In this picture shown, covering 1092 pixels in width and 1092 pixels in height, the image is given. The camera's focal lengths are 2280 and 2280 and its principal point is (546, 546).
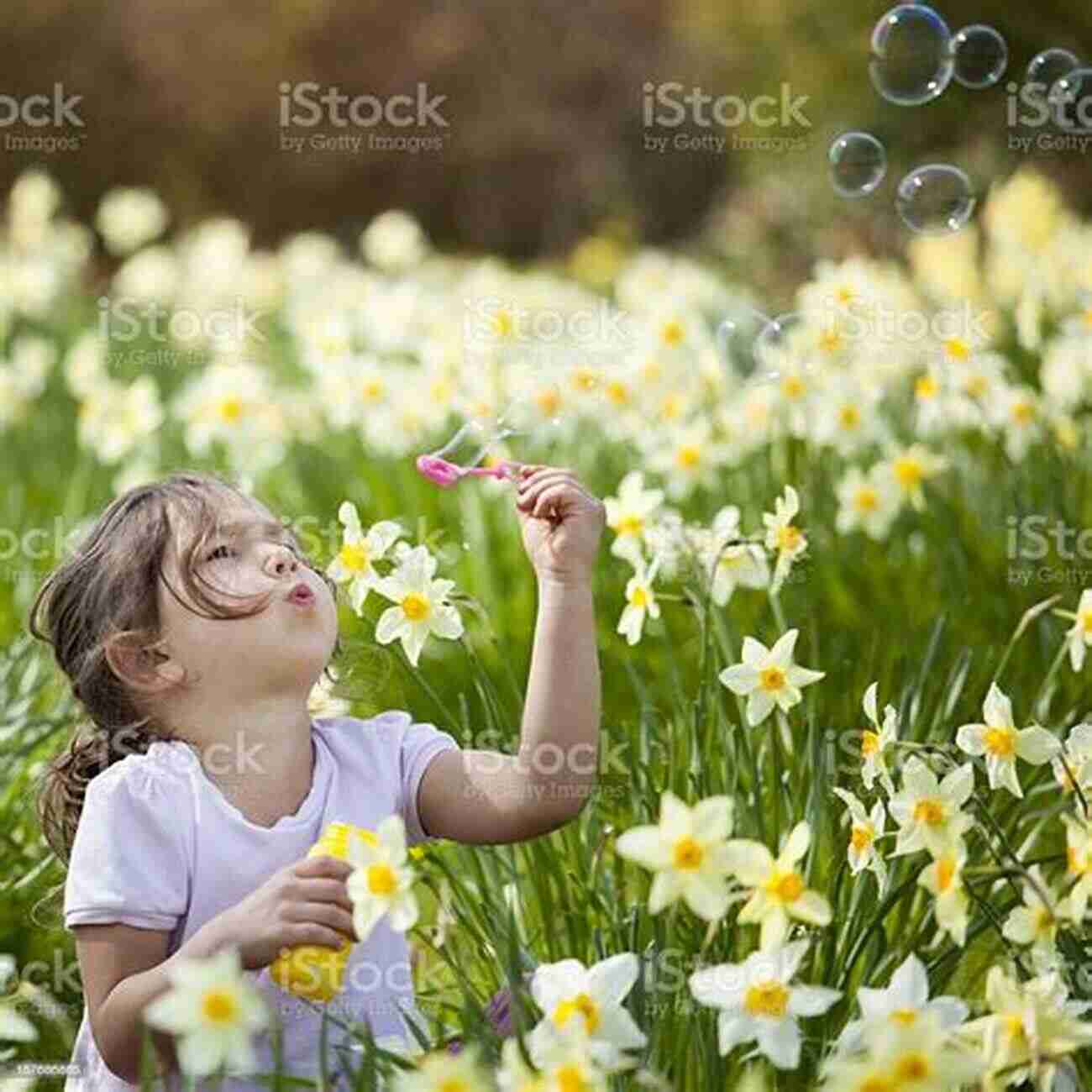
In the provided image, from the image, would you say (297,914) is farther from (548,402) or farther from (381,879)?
(548,402)

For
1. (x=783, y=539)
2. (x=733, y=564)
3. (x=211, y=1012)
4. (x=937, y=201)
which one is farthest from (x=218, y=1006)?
(x=937, y=201)

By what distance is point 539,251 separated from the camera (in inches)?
518

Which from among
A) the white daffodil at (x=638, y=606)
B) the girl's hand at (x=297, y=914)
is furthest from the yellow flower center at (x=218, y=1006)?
the white daffodil at (x=638, y=606)

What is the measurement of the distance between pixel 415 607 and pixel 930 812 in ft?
2.25

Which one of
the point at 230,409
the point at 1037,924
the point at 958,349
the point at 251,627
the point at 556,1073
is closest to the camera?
the point at 556,1073

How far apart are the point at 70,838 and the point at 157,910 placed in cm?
34

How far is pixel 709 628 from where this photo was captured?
2.74 meters

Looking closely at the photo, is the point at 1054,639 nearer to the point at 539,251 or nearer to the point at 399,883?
the point at 399,883

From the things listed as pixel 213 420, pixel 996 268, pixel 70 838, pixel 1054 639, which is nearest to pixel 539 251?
pixel 996 268

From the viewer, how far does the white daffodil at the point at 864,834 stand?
7.16ft

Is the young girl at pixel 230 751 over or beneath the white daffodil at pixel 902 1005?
over

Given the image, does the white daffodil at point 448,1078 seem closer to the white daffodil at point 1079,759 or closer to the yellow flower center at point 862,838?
the yellow flower center at point 862,838

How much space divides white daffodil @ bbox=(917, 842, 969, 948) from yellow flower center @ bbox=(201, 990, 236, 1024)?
24.4 inches

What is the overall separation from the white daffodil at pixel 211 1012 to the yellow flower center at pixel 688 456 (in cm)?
228
